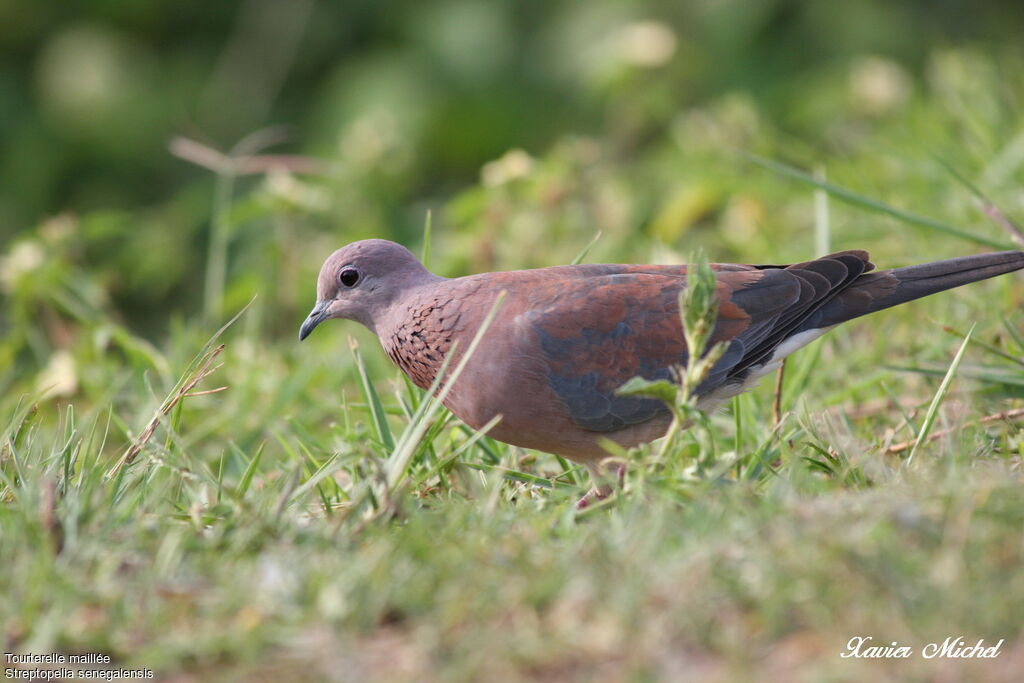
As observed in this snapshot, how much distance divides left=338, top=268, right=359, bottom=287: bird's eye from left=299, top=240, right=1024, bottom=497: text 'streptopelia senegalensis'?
15cm

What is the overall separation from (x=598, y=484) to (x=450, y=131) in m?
4.70

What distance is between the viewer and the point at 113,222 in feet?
15.8

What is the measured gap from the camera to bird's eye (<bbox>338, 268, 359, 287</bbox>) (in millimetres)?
3639

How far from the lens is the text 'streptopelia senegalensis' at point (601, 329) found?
124 inches

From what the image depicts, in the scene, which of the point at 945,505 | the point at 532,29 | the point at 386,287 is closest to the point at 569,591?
the point at 945,505

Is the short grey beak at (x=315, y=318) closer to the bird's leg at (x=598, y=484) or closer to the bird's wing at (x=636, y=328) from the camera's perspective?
the bird's wing at (x=636, y=328)

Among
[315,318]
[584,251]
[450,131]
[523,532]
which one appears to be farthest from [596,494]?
[450,131]

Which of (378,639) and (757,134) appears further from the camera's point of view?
(757,134)

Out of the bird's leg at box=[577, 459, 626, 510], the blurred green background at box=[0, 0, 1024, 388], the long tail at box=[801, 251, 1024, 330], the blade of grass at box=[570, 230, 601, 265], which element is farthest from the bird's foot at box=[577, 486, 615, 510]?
the blurred green background at box=[0, 0, 1024, 388]

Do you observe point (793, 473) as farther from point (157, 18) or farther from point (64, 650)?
point (157, 18)

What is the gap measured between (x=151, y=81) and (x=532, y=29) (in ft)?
8.61

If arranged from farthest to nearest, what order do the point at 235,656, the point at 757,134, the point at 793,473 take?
the point at 757,134
the point at 793,473
the point at 235,656

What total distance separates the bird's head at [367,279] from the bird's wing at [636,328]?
50 centimetres

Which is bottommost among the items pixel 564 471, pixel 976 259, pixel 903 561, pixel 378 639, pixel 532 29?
pixel 564 471
